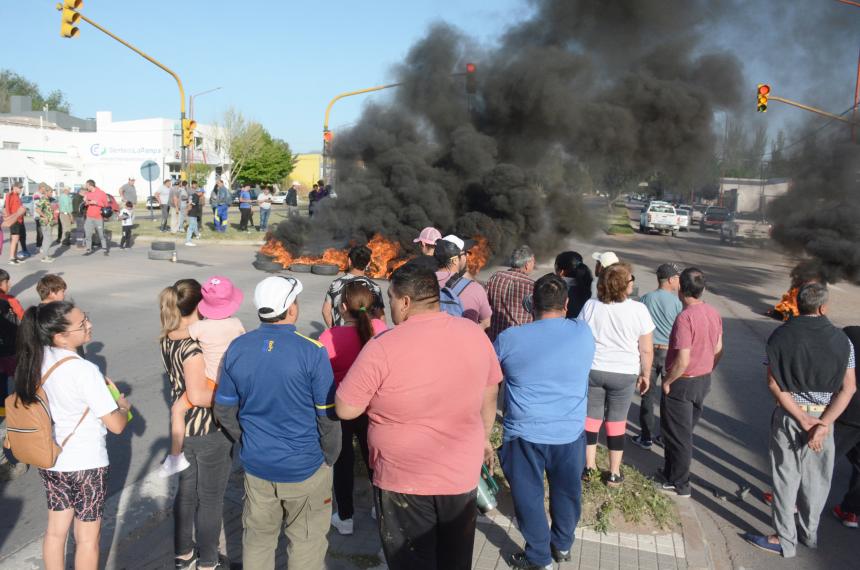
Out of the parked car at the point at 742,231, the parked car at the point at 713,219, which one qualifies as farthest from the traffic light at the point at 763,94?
the parked car at the point at 713,219

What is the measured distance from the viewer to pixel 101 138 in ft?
171

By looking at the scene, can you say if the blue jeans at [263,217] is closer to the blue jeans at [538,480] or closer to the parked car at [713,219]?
the blue jeans at [538,480]

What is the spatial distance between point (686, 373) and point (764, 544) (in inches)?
47.3

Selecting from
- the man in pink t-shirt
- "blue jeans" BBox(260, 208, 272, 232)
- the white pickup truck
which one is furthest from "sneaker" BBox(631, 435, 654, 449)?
the white pickup truck

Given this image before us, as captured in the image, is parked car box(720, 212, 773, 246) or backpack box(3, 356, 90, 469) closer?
backpack box(3, 356, 90, 469)

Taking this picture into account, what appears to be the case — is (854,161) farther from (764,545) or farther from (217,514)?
(217,514)

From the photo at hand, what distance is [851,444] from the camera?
14.3 feet

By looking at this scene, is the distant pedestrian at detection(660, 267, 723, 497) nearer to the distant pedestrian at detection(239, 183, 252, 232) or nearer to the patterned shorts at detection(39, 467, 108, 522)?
the patterned shorts at detection(39, 467, 108, 522)

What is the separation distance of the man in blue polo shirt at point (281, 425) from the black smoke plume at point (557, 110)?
53.0 feet

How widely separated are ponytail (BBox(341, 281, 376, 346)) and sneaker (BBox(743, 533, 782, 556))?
2.83 metres

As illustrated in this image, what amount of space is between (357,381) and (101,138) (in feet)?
188

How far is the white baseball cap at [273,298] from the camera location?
2.87 m

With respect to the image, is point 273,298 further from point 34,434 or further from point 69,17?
point 69,17

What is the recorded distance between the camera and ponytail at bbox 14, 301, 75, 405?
2.99 metres
